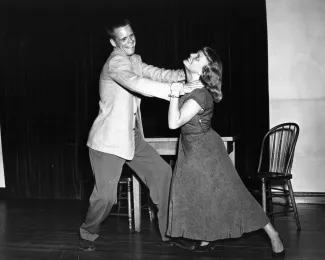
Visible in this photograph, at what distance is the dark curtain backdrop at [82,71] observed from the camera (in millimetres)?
5094

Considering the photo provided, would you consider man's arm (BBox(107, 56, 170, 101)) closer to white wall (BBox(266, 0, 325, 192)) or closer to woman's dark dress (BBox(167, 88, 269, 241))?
woman's dark dress (BBox(167, 88, 269, 241))

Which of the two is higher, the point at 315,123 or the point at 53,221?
the point at 315,123

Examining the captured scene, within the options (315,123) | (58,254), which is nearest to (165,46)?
(315,123)

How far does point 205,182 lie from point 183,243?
0.67 m

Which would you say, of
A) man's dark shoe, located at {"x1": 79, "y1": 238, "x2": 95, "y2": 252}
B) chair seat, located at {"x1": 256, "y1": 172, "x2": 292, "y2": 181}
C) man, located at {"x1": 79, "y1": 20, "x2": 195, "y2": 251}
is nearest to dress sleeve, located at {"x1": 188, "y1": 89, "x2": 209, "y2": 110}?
man, located at {"x1": 79, "y1": 20, "x2": 195, "y2": 251}

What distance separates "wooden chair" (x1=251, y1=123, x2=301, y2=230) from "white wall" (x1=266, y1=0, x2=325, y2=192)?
0.78 feet

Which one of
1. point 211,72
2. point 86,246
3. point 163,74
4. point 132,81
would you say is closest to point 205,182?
point 211,72

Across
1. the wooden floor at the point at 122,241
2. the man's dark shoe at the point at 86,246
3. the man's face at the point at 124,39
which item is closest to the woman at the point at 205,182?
the wooden floor at the point at 122,241

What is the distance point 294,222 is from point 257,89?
5.01 feet

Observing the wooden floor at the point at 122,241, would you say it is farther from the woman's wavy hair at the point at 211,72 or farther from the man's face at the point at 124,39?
the man's face at the point at 124,39

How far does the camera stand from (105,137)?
3.47 metres

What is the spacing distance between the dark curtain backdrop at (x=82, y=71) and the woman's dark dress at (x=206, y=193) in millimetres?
1970

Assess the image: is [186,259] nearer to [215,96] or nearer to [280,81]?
[215,96]

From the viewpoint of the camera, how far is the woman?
312 cm
